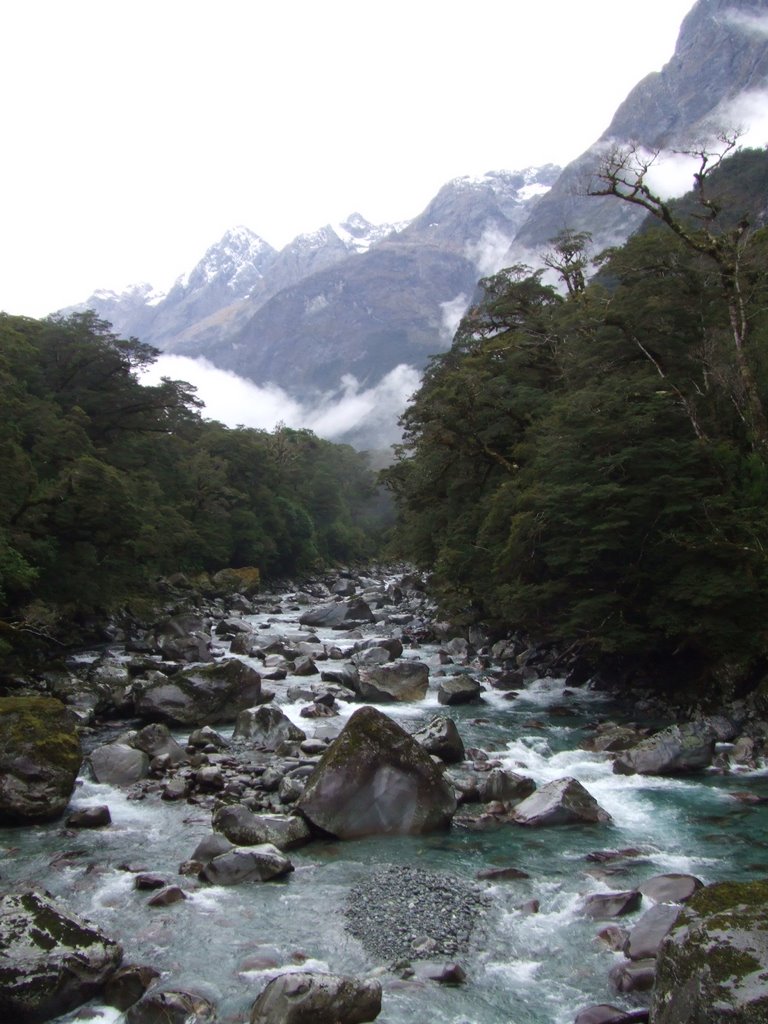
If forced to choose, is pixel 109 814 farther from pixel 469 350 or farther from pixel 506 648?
pixel 469 350

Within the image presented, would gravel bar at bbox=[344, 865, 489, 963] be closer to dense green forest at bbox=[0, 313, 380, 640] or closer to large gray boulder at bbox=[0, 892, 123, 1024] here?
large gray boulder at bbox=[0, 892, 123, 1024]

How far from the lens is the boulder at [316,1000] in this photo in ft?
17.4

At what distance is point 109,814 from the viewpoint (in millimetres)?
10000

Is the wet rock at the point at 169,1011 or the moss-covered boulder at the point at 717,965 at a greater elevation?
the moss-covered boulder at the point at 717,965

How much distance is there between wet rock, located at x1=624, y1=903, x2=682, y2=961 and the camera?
6.23 m

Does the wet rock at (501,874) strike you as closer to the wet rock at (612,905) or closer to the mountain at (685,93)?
the wet rock at (612,905)

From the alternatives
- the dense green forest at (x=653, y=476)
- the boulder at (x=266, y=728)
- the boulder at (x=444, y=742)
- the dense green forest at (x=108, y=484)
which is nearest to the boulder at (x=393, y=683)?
the dense green forest at (x=653, y=476)

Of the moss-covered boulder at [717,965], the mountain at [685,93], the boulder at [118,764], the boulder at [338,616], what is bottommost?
the boulder at [338,616]

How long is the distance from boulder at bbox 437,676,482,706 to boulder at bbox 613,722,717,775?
18.7 ft

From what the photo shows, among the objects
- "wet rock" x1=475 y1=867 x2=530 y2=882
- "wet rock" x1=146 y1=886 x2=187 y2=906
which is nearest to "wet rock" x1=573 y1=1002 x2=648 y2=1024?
"wet rock" x1=475 y1=867 x2=530 y2=882

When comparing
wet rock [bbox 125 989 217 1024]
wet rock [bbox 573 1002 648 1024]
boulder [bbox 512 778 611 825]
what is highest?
wet rock [bbox 573 1002 648 1024]

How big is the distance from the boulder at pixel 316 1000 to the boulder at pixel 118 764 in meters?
6.65

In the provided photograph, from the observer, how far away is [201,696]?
1532 cm

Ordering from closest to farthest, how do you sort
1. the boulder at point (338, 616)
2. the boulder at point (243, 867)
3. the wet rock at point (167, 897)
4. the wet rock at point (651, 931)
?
the wet rock at point (651, 931) → the wet rock at point (167, 897) → the boulder at point (243, 867) → the boulder at point (338, 616)
